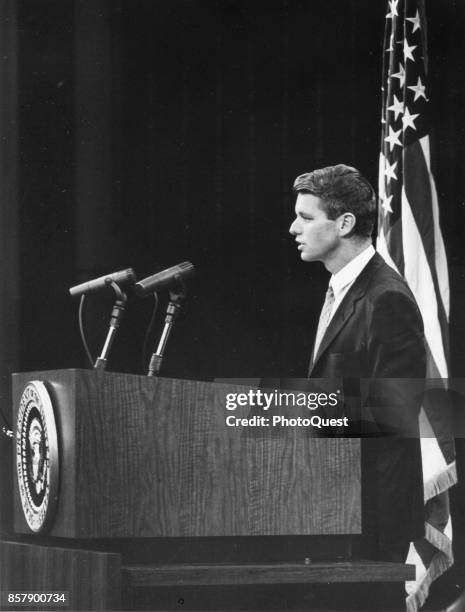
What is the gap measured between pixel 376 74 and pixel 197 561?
4.45 feet

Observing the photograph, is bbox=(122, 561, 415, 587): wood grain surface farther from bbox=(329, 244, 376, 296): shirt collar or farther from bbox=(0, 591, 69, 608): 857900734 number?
bbox=(329, 244, 376, 296): shirt collar

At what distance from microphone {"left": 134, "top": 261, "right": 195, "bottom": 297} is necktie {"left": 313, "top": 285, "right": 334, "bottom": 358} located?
1.15 feet

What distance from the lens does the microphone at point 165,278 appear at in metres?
2.25

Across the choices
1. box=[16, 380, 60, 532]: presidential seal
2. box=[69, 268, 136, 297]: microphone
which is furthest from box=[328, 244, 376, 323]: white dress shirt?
box=[16, 380, 60, 532]: presidential seal

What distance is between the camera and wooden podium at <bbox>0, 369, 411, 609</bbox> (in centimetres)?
189

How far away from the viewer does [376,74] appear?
2.55 meters

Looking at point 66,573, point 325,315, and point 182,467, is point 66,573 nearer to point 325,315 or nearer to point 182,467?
point 182,467

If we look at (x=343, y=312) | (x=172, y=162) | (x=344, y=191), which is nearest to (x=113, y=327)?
(x=172, y=162)

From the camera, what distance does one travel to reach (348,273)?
2.42m

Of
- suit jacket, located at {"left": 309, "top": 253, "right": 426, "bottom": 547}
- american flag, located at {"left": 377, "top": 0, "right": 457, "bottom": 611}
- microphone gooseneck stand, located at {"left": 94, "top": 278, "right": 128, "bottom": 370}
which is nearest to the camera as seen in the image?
microphone gooseneck stand, located at {"left": 94, "top": 278, "right": 128, "bottom": 370}

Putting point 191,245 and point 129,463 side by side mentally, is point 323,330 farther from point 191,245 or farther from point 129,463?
point 129,463

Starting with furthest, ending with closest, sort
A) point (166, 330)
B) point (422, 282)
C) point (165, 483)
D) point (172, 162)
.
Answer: point (422, 282) → point (172, 162) → point (166, 330) → point (165, 483)

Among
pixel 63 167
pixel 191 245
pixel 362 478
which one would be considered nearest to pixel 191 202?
pixel 191 245

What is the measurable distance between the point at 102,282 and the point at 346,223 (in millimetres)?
635
